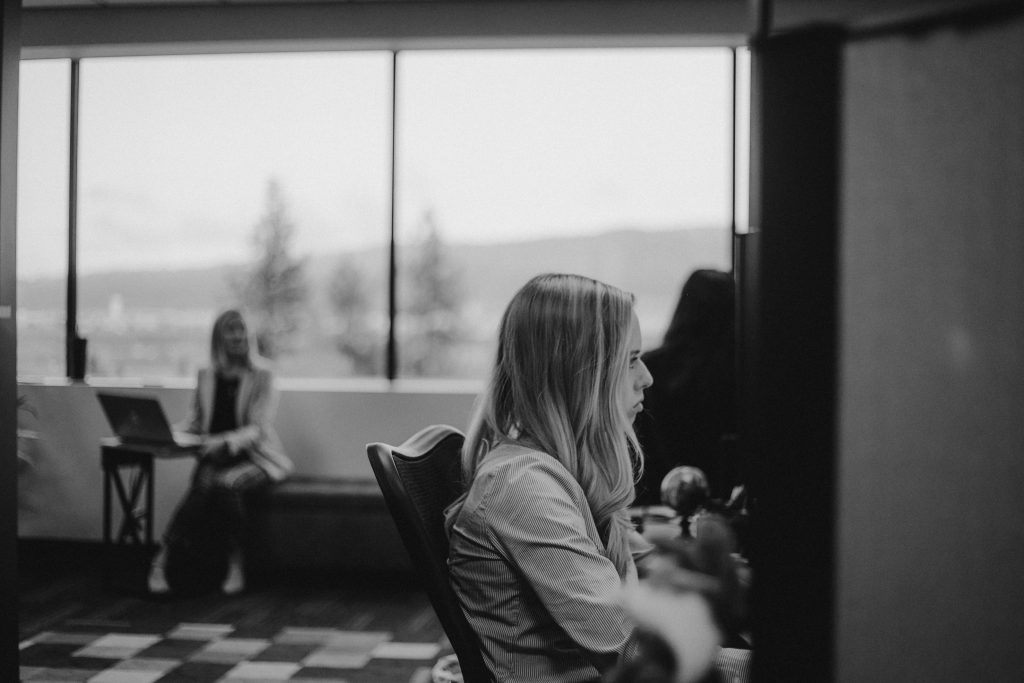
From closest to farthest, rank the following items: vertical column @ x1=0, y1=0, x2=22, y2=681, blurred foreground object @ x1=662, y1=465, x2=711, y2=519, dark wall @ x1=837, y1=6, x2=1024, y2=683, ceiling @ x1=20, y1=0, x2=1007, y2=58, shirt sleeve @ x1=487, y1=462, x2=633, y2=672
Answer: dark wall @ x1=837, y1=6, x2=1024, y2=683, shirt sleeve @ x1=487, y1=462, x2=633, y2=672, blurred foreground object @ x1=662, y1=465, x2=711, y2=519, vertical column @ x1=0, y1=0, x2=22, y2=681, ceiling @ x1=20, y1=0, x2=1007, y2=58

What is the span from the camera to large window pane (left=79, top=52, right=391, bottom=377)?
5098 mm

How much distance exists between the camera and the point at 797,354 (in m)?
0.87

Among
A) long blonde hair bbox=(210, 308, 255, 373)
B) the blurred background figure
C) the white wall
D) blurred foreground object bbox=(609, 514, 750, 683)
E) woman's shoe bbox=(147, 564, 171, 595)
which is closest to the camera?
blurred foreground object bbox=(609, 514, 750, 683)

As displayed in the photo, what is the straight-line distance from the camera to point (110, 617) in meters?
3.80

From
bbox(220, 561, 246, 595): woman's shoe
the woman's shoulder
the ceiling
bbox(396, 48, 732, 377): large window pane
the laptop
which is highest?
the ceiling

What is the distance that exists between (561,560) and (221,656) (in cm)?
254

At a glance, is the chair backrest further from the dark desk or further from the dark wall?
the dark desk

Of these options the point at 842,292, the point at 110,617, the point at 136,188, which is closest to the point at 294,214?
the point at 136,188

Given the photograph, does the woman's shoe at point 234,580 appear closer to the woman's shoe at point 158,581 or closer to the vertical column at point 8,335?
the woman's shoe at point 158,581

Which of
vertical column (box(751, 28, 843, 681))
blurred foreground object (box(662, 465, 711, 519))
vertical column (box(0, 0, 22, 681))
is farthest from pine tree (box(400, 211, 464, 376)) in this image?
vertical column (box(751, 28, 843, 681))

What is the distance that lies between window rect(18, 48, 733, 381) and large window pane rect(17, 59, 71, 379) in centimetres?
1

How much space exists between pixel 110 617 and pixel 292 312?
2055mm

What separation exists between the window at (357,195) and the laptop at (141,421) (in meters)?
0.97

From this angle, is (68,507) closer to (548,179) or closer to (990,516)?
(548,179)
